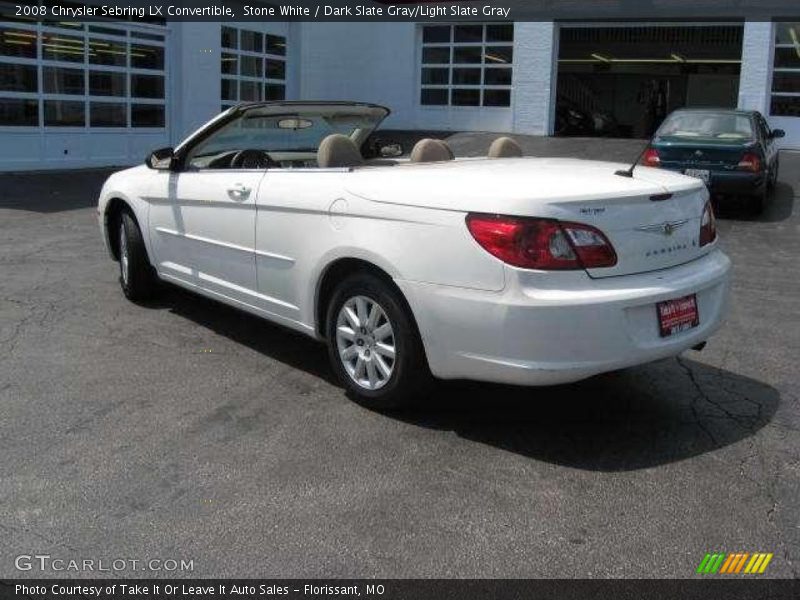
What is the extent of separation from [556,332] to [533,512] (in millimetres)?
763

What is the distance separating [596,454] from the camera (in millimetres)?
3861

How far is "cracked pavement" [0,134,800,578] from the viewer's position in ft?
10.0

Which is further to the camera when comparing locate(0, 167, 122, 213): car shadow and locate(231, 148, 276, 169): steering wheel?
locate(0, 167, 122, 213): car shadow

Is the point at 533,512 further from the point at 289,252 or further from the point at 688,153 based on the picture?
the point at 688,153

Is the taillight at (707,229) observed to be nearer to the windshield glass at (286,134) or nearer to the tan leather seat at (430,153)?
the tan leather seat at (430,153)

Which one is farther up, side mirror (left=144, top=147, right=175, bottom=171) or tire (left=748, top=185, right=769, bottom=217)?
side mirror (left=144, top=147, right=175, bottom=171)

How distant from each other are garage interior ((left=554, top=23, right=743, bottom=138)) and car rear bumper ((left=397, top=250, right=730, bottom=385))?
20.0 m

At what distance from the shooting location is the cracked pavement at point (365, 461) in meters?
3.05

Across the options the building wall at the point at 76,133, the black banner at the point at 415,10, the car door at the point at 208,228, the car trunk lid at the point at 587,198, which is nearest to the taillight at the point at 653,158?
the car trunk lid at the point at 587,198

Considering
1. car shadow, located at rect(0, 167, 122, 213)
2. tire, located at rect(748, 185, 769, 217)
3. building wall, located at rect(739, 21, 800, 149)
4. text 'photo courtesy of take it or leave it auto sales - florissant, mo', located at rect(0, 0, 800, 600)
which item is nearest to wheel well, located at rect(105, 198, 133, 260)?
text 'photo courtesy of take it or leave it auto sales - florissant, mo', located at rect(0, 0, 800, 600)

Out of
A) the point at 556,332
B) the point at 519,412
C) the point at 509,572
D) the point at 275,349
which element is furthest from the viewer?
the point at 275,349

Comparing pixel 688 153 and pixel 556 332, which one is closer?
pixel 556 332

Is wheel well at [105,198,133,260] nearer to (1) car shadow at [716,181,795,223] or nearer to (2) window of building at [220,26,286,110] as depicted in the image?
(1) car shadow at [716,181,795,223]

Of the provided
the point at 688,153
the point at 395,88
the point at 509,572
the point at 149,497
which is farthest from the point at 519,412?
the point at 395,88
